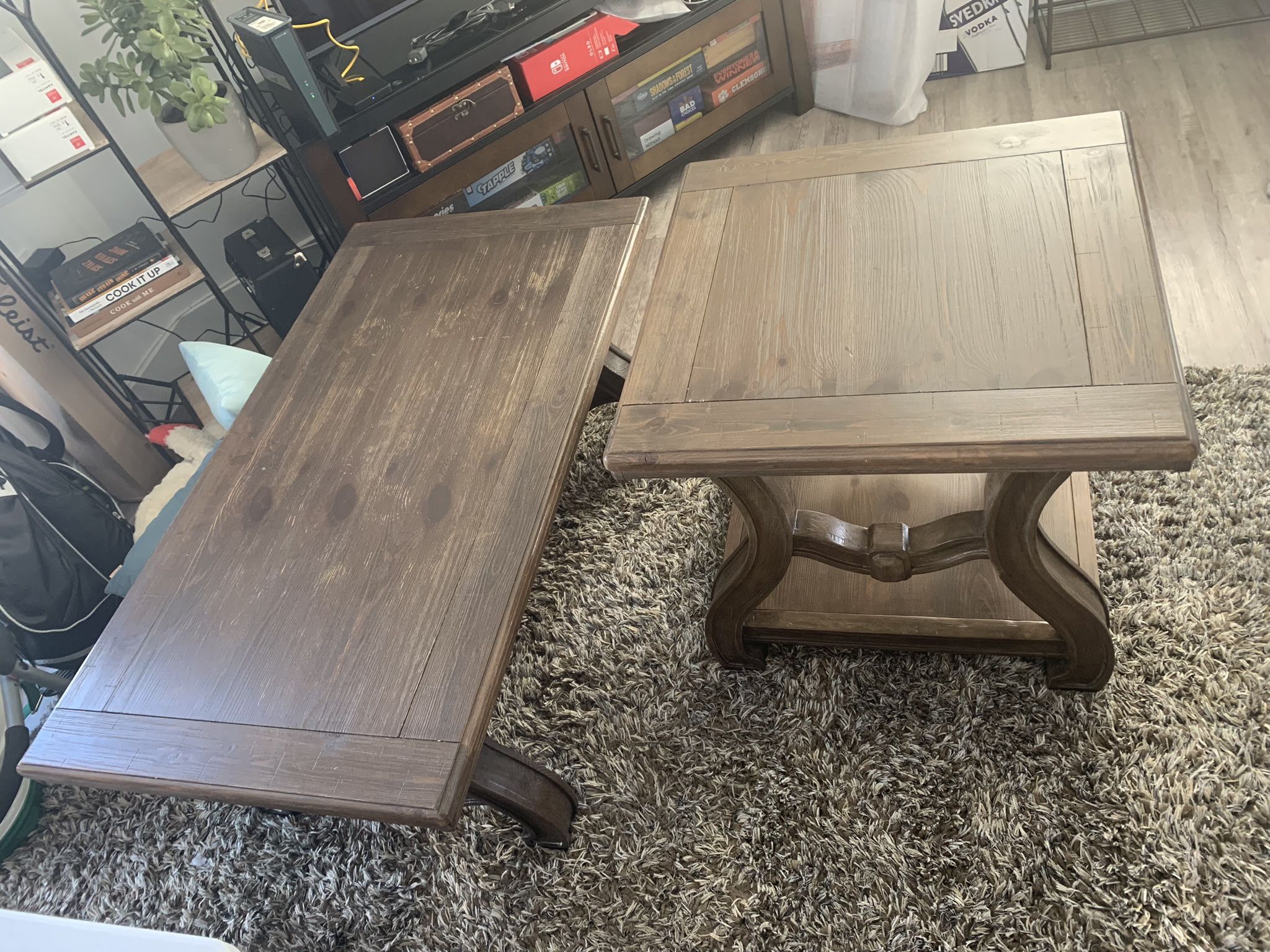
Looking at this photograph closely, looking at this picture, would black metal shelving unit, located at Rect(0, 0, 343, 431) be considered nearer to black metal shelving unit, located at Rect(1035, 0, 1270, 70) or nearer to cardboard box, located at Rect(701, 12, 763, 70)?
cardboard box, located at Rect(701, 12, 763, 70)

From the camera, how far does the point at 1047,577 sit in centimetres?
121

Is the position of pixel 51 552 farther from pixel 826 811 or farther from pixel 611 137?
pixel 611 137

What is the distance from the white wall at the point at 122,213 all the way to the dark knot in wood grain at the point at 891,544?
1.68 metres

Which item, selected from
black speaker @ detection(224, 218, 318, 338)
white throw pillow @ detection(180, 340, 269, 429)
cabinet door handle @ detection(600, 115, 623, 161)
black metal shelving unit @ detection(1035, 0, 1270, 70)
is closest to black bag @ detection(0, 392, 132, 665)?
white throw pillow @ detection(180, 340, 269, 429)

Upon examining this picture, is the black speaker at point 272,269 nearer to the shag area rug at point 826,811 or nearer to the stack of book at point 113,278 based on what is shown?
the stack of book at point 113,278

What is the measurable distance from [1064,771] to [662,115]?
1992 mm

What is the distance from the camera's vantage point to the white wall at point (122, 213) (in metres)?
2.05

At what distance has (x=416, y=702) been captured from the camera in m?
1.10

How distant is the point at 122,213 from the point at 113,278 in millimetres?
378

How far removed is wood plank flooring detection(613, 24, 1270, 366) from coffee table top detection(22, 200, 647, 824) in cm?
66

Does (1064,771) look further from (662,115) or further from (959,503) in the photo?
(662,115)

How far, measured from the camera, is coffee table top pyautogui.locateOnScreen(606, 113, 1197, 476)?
995 mm

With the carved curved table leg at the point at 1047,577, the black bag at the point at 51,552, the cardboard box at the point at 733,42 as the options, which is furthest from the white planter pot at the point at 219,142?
the carved curved table leg at the point at 1047,577

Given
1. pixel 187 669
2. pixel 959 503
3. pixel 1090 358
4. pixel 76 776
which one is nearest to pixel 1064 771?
pixel 959 503
